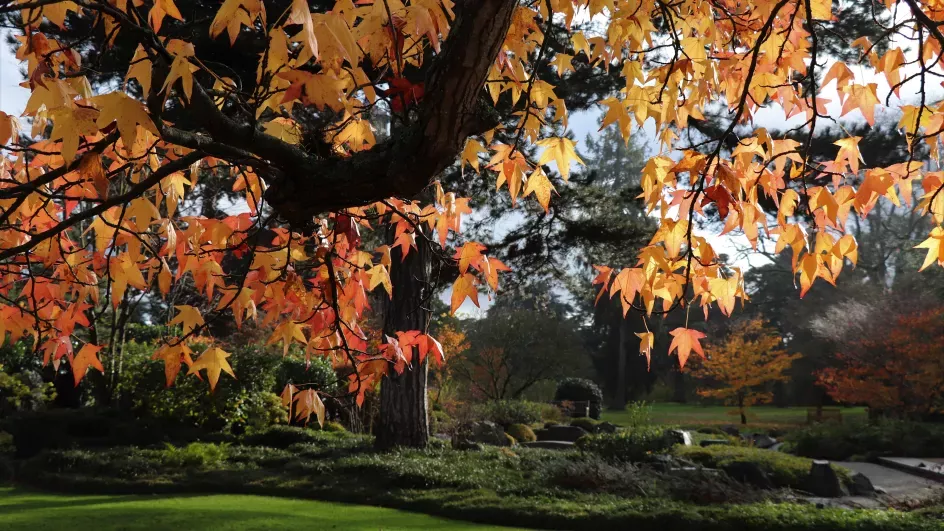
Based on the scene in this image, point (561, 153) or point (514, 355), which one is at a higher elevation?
Result: point (514, 355)

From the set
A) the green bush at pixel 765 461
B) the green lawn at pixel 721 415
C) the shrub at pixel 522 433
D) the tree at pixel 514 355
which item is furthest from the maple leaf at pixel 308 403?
the green lawn at pixel 721 415

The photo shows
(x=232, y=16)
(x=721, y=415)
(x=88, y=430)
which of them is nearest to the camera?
(x=232, y=16)

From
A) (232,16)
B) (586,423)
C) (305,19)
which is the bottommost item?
(586,423)

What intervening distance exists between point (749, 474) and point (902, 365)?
29.6 feet

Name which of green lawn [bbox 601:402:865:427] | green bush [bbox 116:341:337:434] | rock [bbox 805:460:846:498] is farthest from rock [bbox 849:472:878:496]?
green lawn [bbox 601:402:865:427]

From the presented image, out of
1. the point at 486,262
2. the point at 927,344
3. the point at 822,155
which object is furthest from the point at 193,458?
the point at 927,344

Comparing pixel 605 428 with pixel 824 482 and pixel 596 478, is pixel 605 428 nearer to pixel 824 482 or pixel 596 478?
pixel 824 482

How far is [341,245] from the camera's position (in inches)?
135

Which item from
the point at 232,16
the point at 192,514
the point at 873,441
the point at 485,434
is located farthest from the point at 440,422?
the point at 232,16

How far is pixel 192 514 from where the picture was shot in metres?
6.06

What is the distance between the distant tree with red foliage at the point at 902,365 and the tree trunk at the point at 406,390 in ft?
37.2

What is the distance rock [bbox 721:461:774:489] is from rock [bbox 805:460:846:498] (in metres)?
0.50

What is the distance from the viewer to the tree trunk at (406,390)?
391 inches

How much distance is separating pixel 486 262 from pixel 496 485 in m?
5.69
